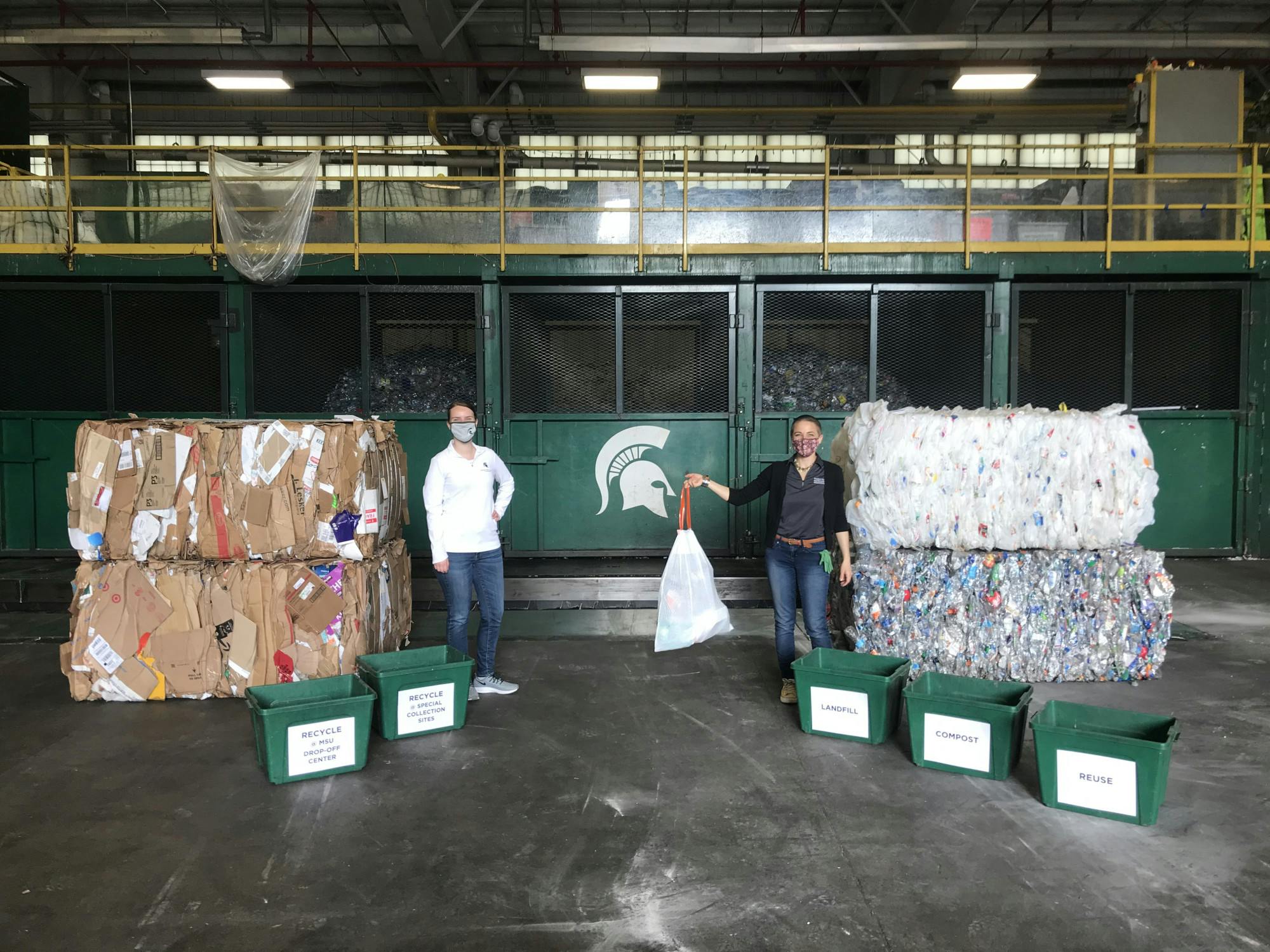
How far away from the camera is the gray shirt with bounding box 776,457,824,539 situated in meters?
4.93

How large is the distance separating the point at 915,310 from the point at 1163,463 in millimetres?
3223

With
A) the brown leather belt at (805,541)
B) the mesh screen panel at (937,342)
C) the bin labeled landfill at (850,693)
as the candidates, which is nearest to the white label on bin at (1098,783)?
the bin labeled landfill at (850,693)

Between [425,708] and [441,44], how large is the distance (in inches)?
463

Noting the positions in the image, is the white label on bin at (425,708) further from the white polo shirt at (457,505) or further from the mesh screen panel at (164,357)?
the mesh screen panel at (164,357)

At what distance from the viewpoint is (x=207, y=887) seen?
10.0 ft

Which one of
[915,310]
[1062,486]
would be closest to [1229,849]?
[1062,486]

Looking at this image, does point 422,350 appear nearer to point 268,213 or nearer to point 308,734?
point 268,213

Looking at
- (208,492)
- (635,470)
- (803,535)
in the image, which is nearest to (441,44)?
(635,470)

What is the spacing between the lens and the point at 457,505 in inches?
196

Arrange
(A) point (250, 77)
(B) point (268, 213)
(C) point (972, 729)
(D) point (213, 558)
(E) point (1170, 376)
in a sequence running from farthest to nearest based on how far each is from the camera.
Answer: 1. (A) point (250, 77)
2. (E) point (1170, 376)
3. (B) point (268, 213)
4. (D) point (213, 558)
5. (C) point (972, 729)

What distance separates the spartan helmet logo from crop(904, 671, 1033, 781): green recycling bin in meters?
4.56

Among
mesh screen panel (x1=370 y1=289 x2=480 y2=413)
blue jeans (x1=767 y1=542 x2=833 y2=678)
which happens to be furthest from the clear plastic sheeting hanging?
blue jeans (x1=767 y1=542 x2=833 y2=678)

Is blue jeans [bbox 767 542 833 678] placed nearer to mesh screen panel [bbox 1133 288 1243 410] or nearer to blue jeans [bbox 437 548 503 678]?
blue jeans [bbox 437 548 503 678]

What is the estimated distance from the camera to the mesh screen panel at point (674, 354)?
8438mm
